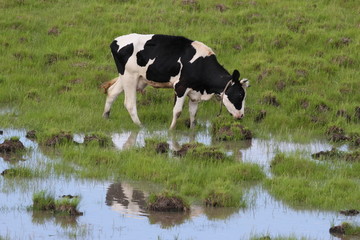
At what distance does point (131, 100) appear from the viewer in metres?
18.0

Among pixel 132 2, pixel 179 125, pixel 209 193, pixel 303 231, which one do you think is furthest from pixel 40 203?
pixel 132 2

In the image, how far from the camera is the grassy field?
13984 mm

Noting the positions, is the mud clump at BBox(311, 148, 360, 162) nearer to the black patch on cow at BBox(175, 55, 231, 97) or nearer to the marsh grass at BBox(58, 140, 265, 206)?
the marsh grass at BBox(58, 140, 265, 206)

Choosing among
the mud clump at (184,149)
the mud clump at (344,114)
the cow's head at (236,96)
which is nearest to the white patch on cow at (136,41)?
the cow's head at (236,96)

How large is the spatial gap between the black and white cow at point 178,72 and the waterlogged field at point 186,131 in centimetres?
52

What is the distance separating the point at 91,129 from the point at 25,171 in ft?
12.1

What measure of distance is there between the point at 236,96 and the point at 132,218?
6473mm

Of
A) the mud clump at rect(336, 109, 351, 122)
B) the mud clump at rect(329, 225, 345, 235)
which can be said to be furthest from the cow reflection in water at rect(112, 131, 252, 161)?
the mud clump at rect(329, 225, 345, 235)

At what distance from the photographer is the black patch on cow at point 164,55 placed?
17.7 metres

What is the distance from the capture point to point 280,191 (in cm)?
1288

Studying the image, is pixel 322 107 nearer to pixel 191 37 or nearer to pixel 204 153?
pixel 191 37

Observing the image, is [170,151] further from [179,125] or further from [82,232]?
[82,232]

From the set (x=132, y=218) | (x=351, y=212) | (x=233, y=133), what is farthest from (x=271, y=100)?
(x=132, y=218)

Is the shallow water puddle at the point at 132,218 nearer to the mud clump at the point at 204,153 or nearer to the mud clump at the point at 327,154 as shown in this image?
the mud clump at the point at 204,153
